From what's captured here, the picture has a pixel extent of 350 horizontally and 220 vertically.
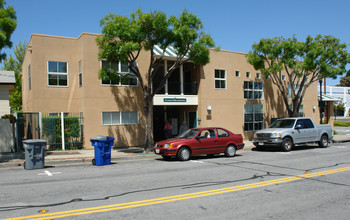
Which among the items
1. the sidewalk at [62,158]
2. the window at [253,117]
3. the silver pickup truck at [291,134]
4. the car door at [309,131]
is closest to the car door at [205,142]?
the sidewalk at [62,158]

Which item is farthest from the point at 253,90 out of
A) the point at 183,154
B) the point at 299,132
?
the point at 183,154

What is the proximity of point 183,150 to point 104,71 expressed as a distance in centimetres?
566

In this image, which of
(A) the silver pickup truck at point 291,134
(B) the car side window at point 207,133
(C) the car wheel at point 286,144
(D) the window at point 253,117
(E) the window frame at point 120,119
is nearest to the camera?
(B) the car side window at point 207,133

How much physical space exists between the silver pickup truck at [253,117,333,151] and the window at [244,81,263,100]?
555 cm

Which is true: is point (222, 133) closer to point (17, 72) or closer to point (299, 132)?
point (299, 132)

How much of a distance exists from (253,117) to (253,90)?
2115 mm

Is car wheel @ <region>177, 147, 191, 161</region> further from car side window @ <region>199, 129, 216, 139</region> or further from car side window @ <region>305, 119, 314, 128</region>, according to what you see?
car side window @ <region>305, 119, 314, 128</region>

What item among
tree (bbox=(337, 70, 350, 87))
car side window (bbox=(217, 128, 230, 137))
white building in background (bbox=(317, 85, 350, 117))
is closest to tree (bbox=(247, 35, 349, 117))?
car side window (bbox=(217, 128, 230, 137))

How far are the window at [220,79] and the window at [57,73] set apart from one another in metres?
10.0

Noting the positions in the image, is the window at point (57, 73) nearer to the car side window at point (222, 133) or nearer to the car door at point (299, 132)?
the car side window at point (222, 133)

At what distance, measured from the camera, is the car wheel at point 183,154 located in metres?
12.5

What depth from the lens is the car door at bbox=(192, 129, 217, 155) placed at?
12.9m

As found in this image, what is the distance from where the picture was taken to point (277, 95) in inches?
979

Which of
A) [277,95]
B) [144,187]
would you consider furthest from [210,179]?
[277,95]
